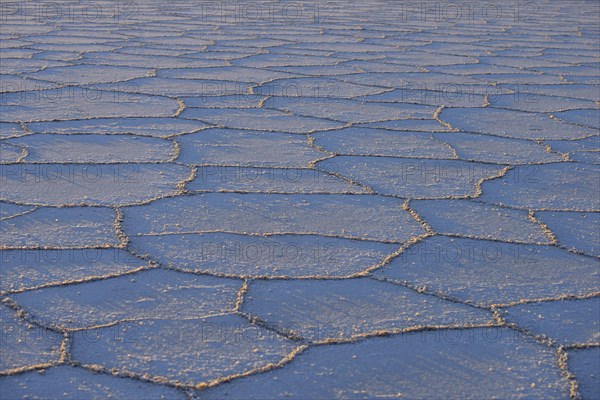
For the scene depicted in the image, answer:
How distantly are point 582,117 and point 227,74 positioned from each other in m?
1.40

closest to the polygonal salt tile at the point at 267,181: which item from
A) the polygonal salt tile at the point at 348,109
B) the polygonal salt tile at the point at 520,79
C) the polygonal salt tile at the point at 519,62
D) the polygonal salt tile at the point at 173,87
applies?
the polygonal salt tile at the point at 348,109

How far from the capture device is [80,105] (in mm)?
3094

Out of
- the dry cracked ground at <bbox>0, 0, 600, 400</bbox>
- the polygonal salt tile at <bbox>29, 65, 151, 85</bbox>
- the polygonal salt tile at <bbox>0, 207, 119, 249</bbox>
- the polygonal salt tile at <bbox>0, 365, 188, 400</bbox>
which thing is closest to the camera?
the polygonal salt tile at <bbox>0, 365, 188, 400</bbox>

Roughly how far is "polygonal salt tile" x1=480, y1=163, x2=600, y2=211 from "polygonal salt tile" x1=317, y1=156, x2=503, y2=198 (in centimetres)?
6

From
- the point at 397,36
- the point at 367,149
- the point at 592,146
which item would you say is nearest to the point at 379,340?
the point at 367,149

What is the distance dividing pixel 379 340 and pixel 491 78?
266 centimetres

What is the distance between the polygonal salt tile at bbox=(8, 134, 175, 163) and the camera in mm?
2467

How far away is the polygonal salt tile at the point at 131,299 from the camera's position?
1.57m

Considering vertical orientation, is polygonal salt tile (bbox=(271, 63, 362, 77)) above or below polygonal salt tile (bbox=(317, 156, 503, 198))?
above

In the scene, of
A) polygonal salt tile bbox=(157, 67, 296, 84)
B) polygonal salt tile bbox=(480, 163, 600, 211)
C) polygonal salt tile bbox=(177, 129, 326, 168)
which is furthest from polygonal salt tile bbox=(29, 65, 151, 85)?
polygonal salt tile bbox=(480, 163, 600, 211)

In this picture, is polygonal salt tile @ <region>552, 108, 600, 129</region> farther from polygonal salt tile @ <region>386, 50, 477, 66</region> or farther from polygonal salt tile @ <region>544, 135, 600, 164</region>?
polygonal salt tile @ <region>386, 50, 477, 66</region>

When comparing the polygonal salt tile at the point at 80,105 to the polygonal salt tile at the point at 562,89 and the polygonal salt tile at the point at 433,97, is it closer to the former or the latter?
the polygonal salt tile at the point at 433,97

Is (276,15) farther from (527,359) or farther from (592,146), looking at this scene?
(527,359)

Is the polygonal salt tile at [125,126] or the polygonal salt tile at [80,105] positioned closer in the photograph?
the polygonal salt tile at [125,126]
